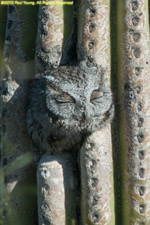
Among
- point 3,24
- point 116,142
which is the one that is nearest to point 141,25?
point 116,142

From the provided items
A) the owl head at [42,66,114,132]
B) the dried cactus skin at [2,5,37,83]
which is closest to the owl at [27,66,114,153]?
the owl head at [42,66,114,132]

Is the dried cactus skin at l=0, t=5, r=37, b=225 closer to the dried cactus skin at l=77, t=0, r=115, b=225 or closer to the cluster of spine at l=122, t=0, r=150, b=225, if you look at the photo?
the dried cactus skin at l=77, t=0, r=115, b=225

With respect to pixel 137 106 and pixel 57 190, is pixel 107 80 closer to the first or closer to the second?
pixel 137 106

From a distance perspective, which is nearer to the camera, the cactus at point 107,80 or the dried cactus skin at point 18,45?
the cactus at point 107,80

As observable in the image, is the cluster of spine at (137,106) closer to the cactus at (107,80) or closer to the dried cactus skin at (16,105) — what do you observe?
the cactus at (107,80)

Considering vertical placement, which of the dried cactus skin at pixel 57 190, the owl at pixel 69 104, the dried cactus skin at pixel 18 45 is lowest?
the dried cactus skin at pixel 57 190

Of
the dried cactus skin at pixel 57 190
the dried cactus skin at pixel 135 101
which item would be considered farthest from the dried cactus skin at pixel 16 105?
the dried cactus skin at pixel 135 101

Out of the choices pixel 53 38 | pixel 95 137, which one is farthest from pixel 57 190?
pixel 53 38
